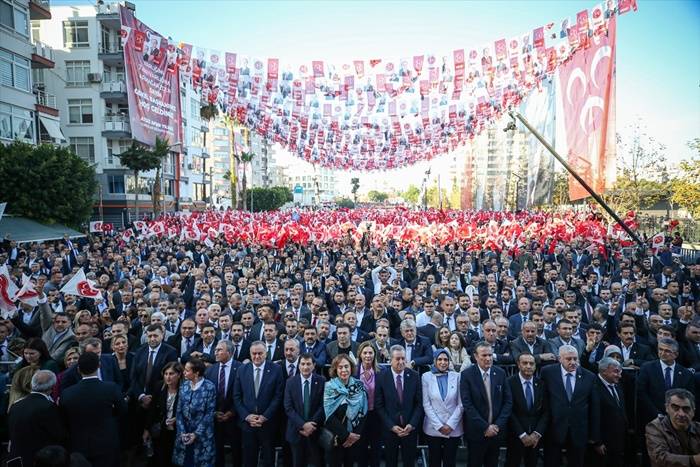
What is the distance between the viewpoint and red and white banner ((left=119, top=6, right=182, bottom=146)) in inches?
632

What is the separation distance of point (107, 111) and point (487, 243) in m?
33.9

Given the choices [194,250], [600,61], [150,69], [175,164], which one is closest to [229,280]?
[194,250]

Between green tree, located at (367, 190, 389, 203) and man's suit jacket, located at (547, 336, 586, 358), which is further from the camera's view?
green tree, located at (367, 190, 389, 203)

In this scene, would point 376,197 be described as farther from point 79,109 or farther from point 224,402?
point 224,402

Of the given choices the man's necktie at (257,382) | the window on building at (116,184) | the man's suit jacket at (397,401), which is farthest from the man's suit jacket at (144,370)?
the window on building at (116,184)

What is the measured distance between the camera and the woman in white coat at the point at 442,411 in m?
5.14

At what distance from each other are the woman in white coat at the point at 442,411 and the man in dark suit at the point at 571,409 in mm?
1022

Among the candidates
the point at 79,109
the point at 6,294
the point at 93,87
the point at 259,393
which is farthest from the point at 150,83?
the point at 259,393

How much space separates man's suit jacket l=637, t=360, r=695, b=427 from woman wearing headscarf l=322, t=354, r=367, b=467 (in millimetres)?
3183

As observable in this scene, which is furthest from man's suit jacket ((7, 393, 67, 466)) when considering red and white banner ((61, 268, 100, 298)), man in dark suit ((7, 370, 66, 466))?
red and white banner ((61, 268, 100, 298))

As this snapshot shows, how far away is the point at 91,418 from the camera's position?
4.39 metres

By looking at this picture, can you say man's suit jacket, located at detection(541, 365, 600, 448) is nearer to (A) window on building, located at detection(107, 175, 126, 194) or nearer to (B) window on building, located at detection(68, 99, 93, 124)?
(A) window on building, located at detection(107, 175, 126, 194)

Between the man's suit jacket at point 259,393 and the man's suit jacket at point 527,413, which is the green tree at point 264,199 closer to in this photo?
the man's suit jacket at point 259,393

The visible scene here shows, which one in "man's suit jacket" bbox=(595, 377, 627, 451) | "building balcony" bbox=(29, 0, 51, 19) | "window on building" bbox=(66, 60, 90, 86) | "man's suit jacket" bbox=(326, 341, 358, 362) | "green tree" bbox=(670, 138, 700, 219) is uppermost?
"building balcony" bbox=(29, 0, 51, 19)
